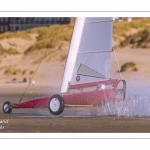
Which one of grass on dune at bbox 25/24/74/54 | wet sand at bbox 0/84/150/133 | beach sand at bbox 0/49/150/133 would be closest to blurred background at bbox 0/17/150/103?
grass on dune at bbox 25/24/74/54

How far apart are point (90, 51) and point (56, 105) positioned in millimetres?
1508

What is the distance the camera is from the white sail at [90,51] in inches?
672

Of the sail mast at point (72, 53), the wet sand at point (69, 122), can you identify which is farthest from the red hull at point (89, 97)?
the sail mast at point (72, 53)

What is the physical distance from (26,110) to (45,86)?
799 cm

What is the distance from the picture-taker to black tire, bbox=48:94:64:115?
632 inches

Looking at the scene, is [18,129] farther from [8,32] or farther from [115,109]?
[8,32]

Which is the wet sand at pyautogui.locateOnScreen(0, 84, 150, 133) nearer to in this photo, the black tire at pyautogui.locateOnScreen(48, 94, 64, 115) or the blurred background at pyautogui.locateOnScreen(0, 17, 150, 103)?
the black tire at pyautogui.locateOnScreen(48, 94, 64, 115)

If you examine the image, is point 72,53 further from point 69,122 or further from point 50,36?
point 50,36

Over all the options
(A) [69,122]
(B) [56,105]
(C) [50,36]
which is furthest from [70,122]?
(C) [50,36]
